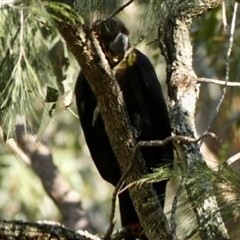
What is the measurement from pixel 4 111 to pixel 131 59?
2.64 feet

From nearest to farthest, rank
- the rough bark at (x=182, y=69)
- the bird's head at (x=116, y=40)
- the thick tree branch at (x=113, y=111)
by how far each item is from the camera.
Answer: the thick tree branch at (x=113, y=111) < the rough bark at (x=182, y=69) < the bird's head at (x=116, y=40)

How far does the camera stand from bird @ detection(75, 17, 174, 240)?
2.91m

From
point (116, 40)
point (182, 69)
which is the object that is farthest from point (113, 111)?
point (116, 40)

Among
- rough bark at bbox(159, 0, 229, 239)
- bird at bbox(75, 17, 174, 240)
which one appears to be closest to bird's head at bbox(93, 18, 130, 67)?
bird at bbox(75, 17, 174, 240)

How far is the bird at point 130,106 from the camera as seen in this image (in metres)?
2.91

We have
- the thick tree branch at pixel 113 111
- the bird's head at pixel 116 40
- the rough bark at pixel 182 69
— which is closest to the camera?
the thick tree branch at pixel 113 111

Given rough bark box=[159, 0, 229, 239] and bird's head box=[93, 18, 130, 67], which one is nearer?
rough bark box=[159, 0, 229, 239]

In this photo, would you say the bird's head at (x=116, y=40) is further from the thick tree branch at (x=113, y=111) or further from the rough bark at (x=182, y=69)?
the thick tree branch at (x=113, y=111)

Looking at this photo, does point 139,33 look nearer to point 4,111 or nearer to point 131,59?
point 4,111

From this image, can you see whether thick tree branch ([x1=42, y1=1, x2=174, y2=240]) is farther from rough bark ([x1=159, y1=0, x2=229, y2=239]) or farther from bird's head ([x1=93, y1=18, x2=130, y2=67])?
bird's head ([x1=93, y1=18, x2=130, y2=67])

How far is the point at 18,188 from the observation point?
239 inches

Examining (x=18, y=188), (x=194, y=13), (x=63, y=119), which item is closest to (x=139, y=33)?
(x=194, y=13)

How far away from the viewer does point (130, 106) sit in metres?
3.00

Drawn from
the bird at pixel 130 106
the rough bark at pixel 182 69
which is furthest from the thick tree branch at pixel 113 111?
the bird at pixel 130 106
